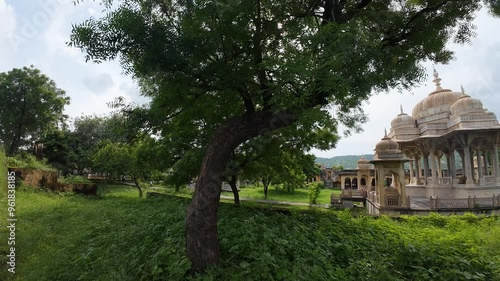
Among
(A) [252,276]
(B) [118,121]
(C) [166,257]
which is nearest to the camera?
(A) [252,276]

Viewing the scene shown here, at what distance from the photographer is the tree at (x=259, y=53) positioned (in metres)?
3.39

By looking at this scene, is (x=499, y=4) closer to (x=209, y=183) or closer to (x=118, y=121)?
(x=209, y=183)

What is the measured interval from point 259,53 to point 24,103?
22906 mm

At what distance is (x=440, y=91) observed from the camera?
2183 centimetres

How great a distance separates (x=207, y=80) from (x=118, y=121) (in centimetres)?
231

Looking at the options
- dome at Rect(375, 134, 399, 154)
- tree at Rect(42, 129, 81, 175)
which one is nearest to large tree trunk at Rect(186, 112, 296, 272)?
dome at Rect(375, 134, 399, 154)

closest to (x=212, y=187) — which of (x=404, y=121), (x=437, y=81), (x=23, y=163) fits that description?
(x=23, y=163)

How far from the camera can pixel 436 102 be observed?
21156mm

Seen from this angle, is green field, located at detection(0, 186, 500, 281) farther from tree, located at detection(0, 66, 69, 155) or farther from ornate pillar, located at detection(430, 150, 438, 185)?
tree, located at detection(0, 66, 69, 155)

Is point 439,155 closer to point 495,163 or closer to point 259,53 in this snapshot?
point 495,163

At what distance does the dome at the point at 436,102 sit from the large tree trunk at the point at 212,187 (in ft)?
68.7

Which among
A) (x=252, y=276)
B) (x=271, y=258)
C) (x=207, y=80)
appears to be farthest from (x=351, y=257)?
(x=207, y=80)

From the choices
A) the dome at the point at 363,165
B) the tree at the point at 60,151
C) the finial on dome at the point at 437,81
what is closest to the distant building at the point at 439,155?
the finial on dome at the point at 437,81

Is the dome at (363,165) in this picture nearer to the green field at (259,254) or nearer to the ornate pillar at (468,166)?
the ornate pillar at (468,166)
